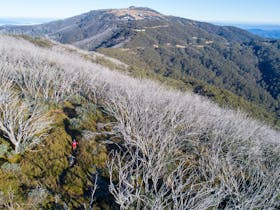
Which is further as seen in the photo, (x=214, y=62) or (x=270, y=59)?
(x=270, y=59)

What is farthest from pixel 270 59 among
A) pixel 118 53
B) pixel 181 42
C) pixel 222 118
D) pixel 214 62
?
pixel 222 118

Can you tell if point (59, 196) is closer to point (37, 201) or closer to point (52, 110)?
point (37, 201)

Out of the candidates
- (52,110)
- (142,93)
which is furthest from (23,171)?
(142,93)

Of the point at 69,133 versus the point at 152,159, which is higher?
the point at 152,159

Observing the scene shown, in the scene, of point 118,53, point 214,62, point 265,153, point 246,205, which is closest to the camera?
point 246,205

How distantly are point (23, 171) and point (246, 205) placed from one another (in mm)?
12951

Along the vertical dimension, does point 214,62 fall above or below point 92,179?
below

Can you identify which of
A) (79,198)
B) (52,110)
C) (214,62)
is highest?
(52,110)

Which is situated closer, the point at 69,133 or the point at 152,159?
the point at 152,159

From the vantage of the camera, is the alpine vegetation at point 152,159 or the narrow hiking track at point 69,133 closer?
the alpine vegetation at point 152,159

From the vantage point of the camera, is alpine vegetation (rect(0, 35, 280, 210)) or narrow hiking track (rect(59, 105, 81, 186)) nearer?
alpine vegetation (rect(0, 35, 280, 210))

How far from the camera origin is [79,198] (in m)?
14.7

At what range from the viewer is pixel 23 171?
625 inches

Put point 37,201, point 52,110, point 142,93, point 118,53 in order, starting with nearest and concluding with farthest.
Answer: point 37,201
point 52,110
point 142,93
point 118,53
